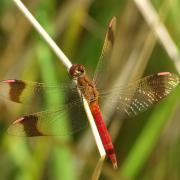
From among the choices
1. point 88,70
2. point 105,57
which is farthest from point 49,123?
point 88,70

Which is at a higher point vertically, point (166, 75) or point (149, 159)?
point (166, 75)

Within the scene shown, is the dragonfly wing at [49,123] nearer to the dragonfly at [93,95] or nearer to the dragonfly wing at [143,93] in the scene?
the dragonfly at [93,95]

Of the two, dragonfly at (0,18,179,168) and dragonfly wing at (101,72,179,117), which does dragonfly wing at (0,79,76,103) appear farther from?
dragonfly wing at (101,72,179,117)

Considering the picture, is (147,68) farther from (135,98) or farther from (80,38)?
(135,98)

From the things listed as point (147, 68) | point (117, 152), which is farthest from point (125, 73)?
point (117, 152)

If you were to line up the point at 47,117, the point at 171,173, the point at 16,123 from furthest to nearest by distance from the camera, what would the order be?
the point at 171,173 → the point at 47,117 → the point at 16,123

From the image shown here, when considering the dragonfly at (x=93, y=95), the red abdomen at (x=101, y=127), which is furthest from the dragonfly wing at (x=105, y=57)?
the red abdomen at (x=101, y=127)

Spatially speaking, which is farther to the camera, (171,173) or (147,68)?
(147,68)

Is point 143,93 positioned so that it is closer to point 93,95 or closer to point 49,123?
point 93,95
